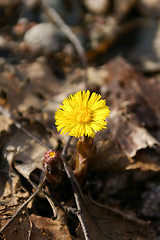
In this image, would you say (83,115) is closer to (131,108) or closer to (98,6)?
(131,108)

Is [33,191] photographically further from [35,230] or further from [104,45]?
[104,45]

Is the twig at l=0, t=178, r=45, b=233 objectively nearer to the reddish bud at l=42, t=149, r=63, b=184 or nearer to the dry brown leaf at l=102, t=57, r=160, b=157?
the reddish bud at l=42, t=149, r=63, b=184

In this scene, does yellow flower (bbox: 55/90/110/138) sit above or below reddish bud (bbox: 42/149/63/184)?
above

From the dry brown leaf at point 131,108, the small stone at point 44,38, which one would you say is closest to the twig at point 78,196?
the dry brown leaf at point 131,108

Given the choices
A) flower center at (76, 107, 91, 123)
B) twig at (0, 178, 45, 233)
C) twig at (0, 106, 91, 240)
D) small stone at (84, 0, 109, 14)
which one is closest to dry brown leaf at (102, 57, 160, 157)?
twig at (0, 106, 91, 240)

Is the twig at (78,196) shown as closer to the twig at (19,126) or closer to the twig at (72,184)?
the twig at (72,184)

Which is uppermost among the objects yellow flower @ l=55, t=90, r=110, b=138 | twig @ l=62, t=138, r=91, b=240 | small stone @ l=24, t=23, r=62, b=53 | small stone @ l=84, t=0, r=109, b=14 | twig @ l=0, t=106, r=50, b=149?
small stone @ l=84, t=0, r=109, b=14

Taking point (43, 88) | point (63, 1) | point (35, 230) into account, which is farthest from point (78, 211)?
point (63, 1)
